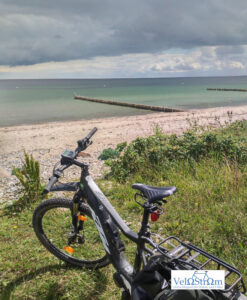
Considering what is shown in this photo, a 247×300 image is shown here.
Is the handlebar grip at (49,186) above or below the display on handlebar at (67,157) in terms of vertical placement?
below

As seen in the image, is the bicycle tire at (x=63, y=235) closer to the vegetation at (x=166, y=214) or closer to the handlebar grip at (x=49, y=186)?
the vegetation at (x=166, y=214)

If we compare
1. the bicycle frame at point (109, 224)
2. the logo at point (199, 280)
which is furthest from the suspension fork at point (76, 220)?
the logo at point (199, 280)

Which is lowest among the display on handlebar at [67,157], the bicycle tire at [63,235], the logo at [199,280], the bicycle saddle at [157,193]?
the bicycle tire at [63,235]

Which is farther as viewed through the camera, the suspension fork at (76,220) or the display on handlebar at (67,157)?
the suspension fork at (76,220)

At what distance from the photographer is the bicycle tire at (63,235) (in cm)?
348

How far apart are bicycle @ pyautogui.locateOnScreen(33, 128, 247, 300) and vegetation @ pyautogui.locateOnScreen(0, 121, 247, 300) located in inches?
11.9

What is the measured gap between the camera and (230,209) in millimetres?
4371

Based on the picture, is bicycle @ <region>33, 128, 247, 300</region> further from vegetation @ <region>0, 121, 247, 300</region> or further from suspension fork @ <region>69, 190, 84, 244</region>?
vegetation @ <region>0, 121, 247, 300</region>

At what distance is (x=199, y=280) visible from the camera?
180 centimetres

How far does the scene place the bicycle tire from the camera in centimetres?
348

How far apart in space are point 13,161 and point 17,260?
27.3 ft

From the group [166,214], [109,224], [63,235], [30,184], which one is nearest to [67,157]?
[109,224]

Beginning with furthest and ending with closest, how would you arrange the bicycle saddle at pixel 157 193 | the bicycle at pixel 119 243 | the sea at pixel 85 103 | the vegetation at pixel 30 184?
the sea at pixel 85 103 < the vegetation at pixel 30 184 < the bicycle saddle at pixel 157 193 < the bicycle at pixel 119 243

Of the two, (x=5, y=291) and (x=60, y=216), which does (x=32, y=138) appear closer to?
(x=60, y=216)
